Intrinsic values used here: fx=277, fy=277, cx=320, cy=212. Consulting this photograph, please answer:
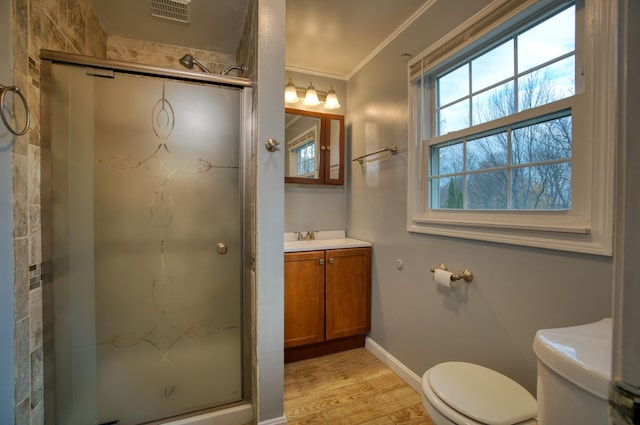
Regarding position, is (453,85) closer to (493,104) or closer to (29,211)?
(493,104)

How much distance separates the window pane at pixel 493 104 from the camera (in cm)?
136

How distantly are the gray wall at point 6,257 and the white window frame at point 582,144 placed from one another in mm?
1982

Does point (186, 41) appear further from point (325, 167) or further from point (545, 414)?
point (545, 414)

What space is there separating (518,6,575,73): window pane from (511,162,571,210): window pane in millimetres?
477

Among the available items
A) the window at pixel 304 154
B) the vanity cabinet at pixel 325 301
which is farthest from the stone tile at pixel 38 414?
the window at pixel 304 154

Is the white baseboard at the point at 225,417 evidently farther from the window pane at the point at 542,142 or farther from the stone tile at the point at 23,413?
the window pane at the point at 542,142

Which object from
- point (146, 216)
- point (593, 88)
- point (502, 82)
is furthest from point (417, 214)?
point (146, 216)

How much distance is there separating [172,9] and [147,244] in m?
1.52

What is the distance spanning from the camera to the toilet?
1.67 ft

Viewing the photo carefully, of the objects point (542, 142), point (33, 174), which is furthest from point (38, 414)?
point (542, 142)

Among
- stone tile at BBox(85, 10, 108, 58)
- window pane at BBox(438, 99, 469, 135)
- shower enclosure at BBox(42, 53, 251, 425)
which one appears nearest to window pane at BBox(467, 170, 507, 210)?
window pane at BBox(438, 99, 469, 135)

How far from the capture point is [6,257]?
3.42 feet

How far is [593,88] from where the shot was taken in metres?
0.99

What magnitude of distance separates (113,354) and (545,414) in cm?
174
